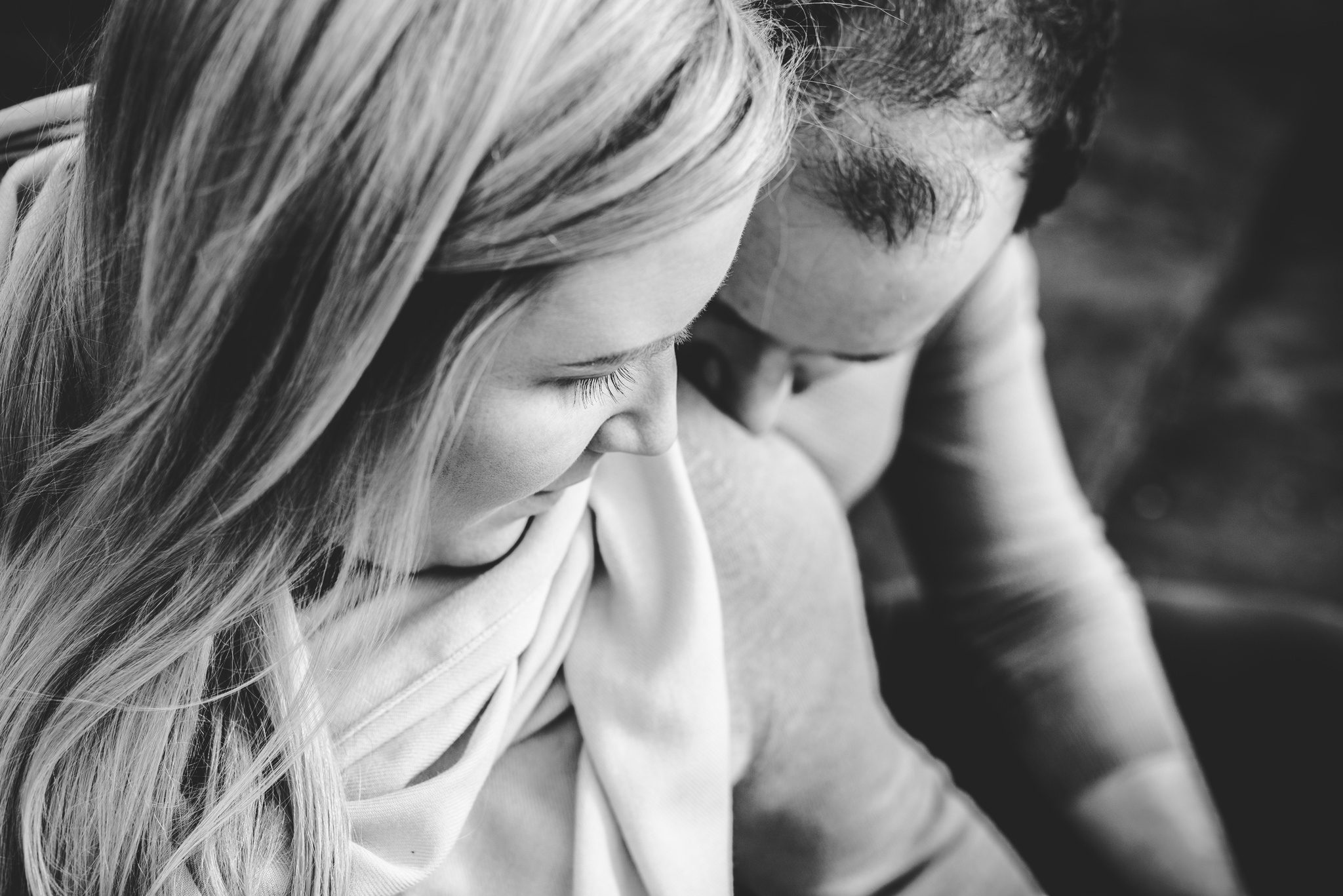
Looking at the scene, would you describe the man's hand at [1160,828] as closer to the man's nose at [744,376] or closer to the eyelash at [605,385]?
the man's nose at [744,376]

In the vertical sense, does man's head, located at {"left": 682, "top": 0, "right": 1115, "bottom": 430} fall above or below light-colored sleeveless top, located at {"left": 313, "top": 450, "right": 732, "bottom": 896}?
above

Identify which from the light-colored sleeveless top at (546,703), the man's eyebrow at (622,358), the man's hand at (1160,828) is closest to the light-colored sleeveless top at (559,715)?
the light-colored sleeveless top at (546,703)

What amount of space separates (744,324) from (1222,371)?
2.65 metres

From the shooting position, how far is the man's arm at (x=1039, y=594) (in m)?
1.35

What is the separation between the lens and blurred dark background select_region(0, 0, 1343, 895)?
49.4 inches

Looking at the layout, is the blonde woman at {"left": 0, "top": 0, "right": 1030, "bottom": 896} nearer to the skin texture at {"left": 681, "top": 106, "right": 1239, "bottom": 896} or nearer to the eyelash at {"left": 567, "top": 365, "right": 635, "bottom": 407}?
the eyelash at {"left": 567, "top": 365, "right": 635, "bottom": 407}

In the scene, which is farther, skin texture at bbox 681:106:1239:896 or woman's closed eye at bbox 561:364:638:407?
skin texture at bbox 681:106:1239:896

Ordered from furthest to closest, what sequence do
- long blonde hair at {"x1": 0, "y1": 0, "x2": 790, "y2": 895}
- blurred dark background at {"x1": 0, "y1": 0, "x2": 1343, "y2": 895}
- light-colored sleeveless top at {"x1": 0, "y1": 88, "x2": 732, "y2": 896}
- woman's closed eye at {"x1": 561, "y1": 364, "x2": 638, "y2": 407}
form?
blurred dark background at {"x1": 0, "y1": 0, "x2": 1343, "y2": 895}, light-colored sleeveless top at {"x1": 0, "y1": 88, "x2": 732, "y2": 896}, woman's closed eye at {"x1": 561, "y1": 364, "x2": 638, "y2": 407}, long blonde hair at {"x1": 0, "y1": 0, "x2": 790, "y2": 895}

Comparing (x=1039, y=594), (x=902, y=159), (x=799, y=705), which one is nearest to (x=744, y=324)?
(x=902, y=159)

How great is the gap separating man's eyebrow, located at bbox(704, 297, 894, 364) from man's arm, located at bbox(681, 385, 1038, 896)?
9cm

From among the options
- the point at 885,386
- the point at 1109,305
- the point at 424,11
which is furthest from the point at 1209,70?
the point at 424,11

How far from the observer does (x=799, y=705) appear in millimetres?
984

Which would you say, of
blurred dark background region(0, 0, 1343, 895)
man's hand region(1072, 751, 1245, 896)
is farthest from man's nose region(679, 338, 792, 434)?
man's hand region(1072, 751, 1245, 896)

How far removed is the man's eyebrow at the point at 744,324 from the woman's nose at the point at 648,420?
0.60 ft
